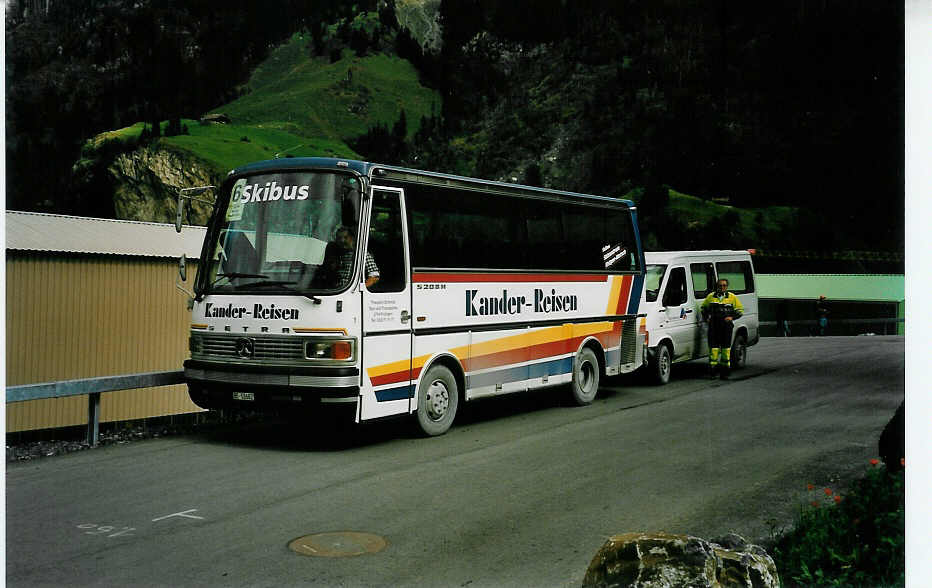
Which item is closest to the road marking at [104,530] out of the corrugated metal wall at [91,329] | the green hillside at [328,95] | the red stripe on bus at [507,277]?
the corrugated metal wall at [91,329]

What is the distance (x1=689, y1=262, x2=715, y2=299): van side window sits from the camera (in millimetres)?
16312

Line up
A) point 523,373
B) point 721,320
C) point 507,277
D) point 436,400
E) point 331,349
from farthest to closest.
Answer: point 721,320, point 523,373, point 507,277, point 436,400, point 331,349

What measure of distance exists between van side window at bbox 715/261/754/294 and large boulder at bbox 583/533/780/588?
13.3 m

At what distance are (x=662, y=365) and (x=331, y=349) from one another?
8.23m

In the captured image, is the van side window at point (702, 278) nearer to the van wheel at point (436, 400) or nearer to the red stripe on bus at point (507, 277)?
the red stripe on bus at point (507, 277)

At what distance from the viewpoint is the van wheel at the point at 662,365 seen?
15.5m

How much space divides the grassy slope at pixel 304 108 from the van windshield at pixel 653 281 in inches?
209

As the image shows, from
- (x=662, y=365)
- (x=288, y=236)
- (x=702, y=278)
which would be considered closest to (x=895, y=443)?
(x=288, y=236)

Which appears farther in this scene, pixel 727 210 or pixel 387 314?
pixel 727 210

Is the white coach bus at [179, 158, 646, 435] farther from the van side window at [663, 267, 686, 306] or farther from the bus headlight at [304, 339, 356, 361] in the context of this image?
the van side window at [663, 267, 686, 306]

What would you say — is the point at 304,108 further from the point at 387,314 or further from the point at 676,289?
the point at 676,289

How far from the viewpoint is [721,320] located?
15172mm

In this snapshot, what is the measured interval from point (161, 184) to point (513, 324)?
5.75 m

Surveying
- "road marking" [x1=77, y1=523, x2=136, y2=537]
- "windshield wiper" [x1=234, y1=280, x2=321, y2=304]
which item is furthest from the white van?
"road marking" [x1=77, y1=523, x2=136, y2=537]
